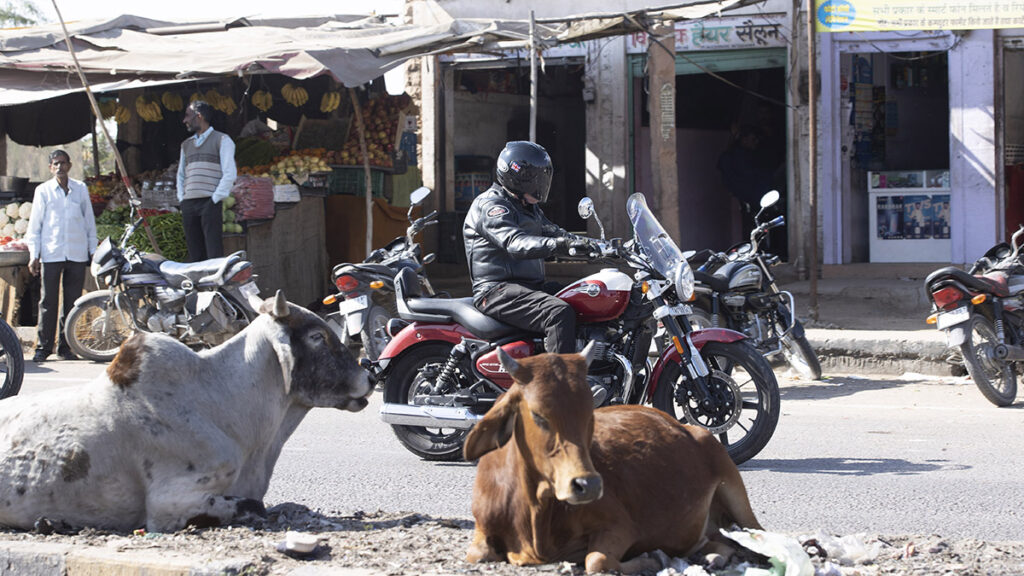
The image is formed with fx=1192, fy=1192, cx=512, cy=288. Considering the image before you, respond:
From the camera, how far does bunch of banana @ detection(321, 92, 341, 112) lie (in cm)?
1537

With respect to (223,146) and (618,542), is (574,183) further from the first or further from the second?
(618,542)

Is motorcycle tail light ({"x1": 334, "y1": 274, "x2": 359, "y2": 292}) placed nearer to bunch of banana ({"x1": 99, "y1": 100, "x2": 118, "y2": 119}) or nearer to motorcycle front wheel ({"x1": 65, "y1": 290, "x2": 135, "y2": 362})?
motorcycle front wheel ({"x1": 65, "y1": 290, "x2": 135, "y2": 362})

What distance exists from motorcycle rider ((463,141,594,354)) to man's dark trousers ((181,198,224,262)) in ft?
21.5

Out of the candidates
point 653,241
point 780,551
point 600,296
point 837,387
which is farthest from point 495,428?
point 837,387

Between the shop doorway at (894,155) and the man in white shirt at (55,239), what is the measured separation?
32.4 feet

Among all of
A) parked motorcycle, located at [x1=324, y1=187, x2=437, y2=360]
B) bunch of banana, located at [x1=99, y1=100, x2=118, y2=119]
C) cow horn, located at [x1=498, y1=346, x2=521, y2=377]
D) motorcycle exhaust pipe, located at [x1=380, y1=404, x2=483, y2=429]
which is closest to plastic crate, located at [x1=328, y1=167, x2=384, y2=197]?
bunch of banana, located at [x1=99, y1=100, x2=118, y2=119]

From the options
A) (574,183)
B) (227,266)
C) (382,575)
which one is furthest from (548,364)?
(574,183)

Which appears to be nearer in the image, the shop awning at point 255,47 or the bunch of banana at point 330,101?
the shop awning at point 255,47

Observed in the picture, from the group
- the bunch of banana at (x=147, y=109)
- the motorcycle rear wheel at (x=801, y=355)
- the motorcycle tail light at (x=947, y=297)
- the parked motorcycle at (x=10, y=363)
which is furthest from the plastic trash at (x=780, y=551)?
the bunch of banana at (x=147, y=109)

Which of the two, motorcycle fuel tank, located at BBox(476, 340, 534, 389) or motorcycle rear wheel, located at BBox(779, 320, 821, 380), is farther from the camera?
motorcycle rear wheel, located at BBox(779, 320, 821, 380)

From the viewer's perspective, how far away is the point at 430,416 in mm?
6617

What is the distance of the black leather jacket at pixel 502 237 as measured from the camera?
6578mm

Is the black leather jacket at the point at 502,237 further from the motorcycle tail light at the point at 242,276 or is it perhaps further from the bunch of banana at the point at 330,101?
the bunch of banana at the point at 330,101

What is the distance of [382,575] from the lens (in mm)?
3822
